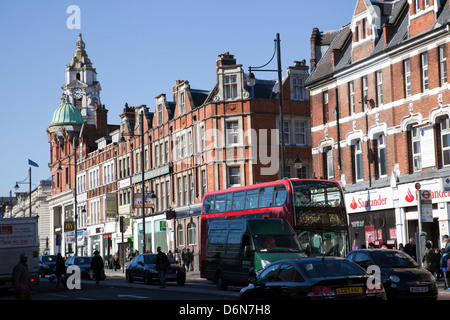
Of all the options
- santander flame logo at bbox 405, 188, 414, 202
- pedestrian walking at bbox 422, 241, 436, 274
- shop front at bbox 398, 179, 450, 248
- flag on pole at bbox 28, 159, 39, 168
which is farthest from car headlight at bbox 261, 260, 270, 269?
flag on pole at bbox 28, 159, 39, 168

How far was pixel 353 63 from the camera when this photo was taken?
39.4 meters

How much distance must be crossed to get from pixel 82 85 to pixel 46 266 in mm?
124053

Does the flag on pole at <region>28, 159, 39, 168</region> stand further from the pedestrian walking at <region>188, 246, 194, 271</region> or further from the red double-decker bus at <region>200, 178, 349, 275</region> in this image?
the red double-decker bus at <region>200, 178, 349, 275</region>

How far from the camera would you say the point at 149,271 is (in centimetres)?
3566

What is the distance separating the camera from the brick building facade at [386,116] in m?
33.9

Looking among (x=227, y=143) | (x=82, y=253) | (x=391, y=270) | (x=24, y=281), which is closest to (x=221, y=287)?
(x=391, y=270)

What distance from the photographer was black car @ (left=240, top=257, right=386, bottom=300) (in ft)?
50.5

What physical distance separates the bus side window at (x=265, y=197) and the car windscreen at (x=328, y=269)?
15.1 meters

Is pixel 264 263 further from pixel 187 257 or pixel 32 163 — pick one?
pixel 32 163

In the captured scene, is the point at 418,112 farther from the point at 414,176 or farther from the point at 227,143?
the point at 227,143

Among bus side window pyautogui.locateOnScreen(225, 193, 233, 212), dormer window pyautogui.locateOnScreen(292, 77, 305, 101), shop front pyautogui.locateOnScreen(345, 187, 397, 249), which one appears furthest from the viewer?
dormer window pyautogui.locateOnScreen(292, 77, 305, 101)

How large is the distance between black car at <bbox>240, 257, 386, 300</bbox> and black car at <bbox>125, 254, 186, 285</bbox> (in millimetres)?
18359

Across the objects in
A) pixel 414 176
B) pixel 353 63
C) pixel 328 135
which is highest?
pixel 353 63
